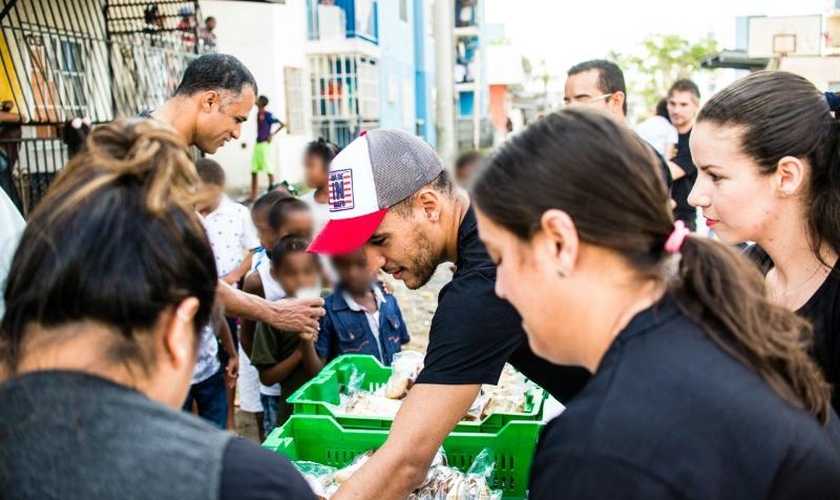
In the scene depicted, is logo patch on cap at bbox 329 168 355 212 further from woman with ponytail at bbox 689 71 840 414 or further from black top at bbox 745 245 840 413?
black top at bbox 745 245 840 413

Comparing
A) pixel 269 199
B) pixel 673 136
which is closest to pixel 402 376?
pixel 269 199

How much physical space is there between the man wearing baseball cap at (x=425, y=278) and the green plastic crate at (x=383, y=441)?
22cm

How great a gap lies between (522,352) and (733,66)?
65.5ft

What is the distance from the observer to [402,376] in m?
2.59

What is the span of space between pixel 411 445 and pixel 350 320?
65.5 inches

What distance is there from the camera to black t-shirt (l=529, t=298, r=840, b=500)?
1020mm

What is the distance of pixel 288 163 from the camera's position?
16188mm

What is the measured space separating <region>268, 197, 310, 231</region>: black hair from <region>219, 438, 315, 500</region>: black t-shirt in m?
2.72

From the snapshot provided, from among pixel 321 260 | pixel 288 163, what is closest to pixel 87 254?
pixel 321 260

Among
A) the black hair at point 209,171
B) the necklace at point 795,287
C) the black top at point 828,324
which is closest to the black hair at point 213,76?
the black hair at point 209,171

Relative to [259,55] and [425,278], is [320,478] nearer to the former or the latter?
[425,278]

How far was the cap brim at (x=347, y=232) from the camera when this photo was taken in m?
1.98

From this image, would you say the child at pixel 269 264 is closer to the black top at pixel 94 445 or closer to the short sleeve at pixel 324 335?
the short sleeve at pixel 324 335

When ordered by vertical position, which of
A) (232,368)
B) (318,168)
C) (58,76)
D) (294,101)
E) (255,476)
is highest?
(58,76)
